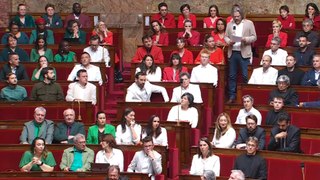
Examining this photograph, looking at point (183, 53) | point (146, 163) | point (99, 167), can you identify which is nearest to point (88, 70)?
point (183, 53)

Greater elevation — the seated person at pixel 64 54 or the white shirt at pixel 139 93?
the seated person at pixel 64 54

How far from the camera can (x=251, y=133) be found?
1087 cm

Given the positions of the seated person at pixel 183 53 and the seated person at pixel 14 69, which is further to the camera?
the seated person at pixel 183 53

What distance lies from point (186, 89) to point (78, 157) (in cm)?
173

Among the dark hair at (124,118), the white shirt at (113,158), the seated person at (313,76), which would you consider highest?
the seated person at (313,76)

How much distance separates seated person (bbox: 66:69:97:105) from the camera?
39.9ft

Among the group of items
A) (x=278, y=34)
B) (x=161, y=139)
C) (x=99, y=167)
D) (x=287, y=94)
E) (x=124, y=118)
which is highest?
(x=278, y=34)

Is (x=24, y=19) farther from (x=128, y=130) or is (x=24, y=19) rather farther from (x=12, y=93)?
(x=128, y=130)

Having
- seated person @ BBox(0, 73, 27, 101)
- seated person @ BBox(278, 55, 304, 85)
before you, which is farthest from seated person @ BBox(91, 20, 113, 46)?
seated person @ BBox(278, 55, 304, 85)

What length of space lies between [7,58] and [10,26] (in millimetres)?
870

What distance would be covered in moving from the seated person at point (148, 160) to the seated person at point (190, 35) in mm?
3344

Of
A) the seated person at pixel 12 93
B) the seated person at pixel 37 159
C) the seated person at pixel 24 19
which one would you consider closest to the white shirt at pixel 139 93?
the seated person at pixel 12 93

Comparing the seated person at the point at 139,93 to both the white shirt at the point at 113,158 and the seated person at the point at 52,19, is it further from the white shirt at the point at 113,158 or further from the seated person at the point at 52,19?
the seated person at the point at 52,19

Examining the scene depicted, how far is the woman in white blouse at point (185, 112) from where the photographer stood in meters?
11.5
